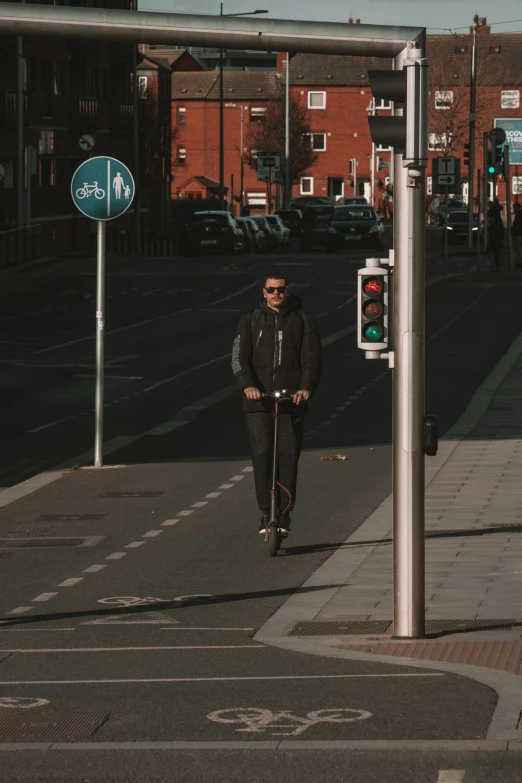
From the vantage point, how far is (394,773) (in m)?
5.59

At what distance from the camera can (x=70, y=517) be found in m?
13.4

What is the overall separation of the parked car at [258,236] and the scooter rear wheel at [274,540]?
5557 centimetres

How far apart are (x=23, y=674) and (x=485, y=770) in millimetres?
2696

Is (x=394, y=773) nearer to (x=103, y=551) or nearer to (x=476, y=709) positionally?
(x=476, y=709)

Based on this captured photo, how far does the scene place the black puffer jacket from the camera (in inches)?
457

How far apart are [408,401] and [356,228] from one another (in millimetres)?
53463

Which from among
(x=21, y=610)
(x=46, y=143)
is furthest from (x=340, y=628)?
(x=46, y=143)

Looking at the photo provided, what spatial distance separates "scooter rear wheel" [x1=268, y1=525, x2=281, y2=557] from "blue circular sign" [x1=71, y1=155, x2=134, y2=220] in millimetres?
5777

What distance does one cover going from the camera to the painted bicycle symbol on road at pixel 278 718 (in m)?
6.31

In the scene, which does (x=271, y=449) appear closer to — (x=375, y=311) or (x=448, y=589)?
(x=448, y=589)

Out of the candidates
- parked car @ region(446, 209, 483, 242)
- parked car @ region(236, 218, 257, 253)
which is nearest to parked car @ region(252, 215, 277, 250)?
parked car @ region(236, 218, 257, 253)

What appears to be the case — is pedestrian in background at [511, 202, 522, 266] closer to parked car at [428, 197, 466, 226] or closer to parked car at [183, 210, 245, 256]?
parked car at [183, 210, 245, 256]

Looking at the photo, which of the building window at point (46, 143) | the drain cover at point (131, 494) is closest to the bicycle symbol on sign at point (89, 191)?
the drain cover at point (131, 494)

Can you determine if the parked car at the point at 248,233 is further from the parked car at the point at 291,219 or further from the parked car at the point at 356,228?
the parked car at the point at 291,219
